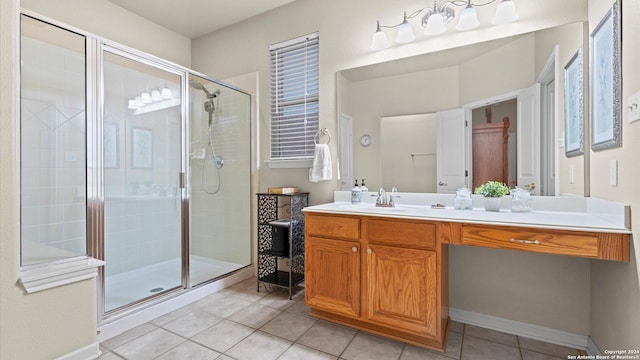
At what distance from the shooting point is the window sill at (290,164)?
2826 mm

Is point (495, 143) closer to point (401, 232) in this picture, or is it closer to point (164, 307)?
point (401, 232)

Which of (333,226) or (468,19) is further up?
(468,19)

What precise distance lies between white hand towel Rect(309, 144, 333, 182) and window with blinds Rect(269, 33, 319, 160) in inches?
8.0

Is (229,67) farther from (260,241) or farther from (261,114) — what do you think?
(260,241)

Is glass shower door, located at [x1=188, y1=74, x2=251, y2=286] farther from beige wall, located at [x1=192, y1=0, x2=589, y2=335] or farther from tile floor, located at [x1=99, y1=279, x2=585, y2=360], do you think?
tile floor, located at [x1=99, y1=279, x2=585, y2=360]

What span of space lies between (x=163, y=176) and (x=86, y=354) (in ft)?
4.78

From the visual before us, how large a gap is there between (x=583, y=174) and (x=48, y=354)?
3146 millimetres

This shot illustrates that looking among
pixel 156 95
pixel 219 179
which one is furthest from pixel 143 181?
pixel 156 95

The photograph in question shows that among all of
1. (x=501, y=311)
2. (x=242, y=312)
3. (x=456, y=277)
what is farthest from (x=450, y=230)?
(x=242, y=312)

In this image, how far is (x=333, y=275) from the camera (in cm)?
206

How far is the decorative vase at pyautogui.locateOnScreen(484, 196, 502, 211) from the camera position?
1.92 m

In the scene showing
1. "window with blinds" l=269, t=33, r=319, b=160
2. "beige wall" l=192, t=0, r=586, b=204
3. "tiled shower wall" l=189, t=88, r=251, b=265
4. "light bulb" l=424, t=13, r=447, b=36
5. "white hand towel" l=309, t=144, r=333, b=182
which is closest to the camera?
"beige wall" l=192, t=0, r=586, b=204

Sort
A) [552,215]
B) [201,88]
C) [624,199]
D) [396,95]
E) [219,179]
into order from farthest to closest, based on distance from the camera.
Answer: [219,179] < [201,88] < [396,95] < [552,215] < [624,199]

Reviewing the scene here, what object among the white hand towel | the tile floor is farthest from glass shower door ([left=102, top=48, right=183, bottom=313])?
the white hand towel
